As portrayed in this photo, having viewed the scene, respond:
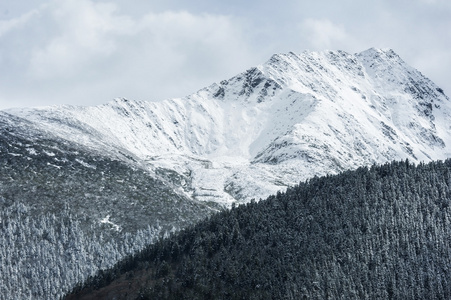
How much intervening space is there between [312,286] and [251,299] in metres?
25.2

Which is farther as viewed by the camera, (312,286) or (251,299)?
(312,286)

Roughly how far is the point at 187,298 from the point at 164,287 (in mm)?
11630

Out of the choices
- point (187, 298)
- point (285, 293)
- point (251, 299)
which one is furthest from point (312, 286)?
point (187, 298)

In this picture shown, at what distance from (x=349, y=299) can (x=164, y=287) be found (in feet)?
210

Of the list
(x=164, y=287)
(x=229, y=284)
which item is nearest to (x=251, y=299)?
(x=229, y=284)

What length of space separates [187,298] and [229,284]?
16963 millimetres

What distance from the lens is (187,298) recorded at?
189750mm

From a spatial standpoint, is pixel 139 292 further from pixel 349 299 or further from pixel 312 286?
pixel 349 299

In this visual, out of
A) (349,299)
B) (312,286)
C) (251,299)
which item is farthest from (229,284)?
(349,299)

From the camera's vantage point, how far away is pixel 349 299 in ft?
655

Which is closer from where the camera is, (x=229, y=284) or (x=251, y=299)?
(x=251, y=299)

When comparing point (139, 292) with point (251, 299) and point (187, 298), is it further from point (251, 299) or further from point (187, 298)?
point (251, 299)

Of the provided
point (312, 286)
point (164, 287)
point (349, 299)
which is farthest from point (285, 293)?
point (164, 287)

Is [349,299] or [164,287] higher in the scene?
[164,287]
